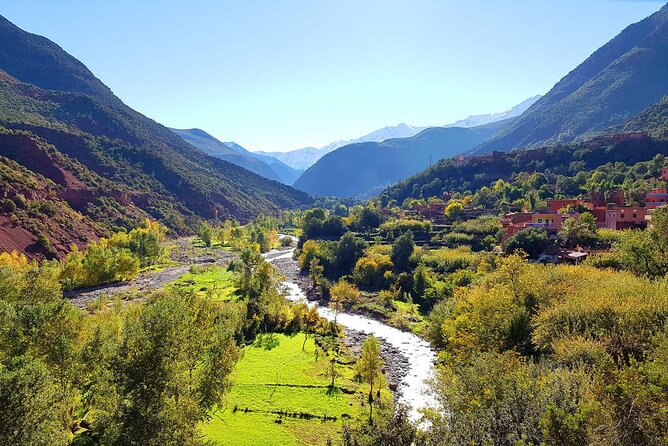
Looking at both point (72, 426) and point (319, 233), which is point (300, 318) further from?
point (319, 233)

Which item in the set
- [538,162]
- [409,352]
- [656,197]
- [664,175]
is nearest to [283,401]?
[409,352]

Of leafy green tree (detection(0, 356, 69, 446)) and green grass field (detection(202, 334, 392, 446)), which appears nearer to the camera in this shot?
leafy green tree (detection(0, 356, 69, 446))

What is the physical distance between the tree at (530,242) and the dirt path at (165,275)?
6328cm

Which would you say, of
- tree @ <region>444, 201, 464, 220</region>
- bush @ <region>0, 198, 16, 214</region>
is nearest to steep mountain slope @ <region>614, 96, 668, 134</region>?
tree @ <region>444, 201, 464, 220</region>

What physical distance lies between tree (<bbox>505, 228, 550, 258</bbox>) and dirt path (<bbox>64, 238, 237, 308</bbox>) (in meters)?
63.3

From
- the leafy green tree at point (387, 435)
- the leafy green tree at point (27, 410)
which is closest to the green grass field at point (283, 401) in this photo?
the leafy green tree at point (27, 410)

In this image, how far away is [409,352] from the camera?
51.1 m

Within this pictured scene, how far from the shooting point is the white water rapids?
37625mm

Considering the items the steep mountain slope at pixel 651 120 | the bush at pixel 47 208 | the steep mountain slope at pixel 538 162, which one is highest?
the bush at pixel 47 208

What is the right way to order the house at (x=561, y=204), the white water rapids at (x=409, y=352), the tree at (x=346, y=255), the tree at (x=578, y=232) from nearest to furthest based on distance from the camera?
1. the white water rapids at (x=409, y=352)
2. the tree at (x=578, y=232)
3. the house at (x=561, y=204)
4. the tree at (x=346, y=255)

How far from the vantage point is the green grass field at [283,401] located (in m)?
31.0

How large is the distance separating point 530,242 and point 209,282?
61.1 meters

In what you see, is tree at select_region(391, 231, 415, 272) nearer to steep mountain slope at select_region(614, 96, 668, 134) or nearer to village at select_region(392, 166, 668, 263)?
village at select_region(392, 166, 668, 263)

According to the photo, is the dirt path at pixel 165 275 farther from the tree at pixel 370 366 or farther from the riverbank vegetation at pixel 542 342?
the tree at pixel 370 366
